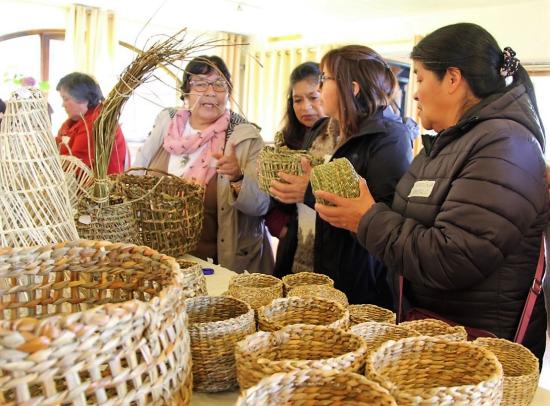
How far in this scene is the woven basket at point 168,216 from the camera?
1582 millimetres

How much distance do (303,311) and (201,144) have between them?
123 cm

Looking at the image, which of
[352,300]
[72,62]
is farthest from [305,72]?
[72,62]

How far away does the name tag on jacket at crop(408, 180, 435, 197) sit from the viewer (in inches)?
46.8

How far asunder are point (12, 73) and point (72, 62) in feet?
2.13

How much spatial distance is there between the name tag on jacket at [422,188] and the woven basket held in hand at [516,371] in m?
0.37

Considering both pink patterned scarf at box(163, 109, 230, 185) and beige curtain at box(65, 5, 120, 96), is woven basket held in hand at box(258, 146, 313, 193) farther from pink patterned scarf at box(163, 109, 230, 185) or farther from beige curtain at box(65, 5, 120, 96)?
beige curtain at box(65, 5, 120, 96)

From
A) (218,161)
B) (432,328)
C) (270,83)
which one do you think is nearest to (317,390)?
(432,328)

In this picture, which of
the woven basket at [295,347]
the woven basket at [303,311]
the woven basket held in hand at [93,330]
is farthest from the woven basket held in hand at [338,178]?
the woven basket held in hand at [93,330]

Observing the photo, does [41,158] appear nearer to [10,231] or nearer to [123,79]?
[10,231]

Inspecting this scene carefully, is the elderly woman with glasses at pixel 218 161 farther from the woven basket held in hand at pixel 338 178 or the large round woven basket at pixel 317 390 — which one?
the large round woven basket at pixel 317 390

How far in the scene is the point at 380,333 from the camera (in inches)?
33.9

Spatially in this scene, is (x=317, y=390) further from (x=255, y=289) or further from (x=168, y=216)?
(x=168, y=216)

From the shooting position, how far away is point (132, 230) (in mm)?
1461

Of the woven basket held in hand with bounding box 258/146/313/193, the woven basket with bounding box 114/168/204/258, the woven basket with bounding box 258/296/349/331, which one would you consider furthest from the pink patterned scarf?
the woven basket with bounding box 258/296/349/331
